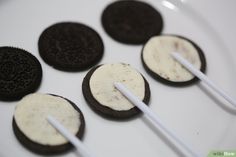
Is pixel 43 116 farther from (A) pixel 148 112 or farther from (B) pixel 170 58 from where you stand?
(B) pixel 170 58

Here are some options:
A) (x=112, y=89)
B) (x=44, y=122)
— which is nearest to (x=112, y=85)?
(x=112, y=89)

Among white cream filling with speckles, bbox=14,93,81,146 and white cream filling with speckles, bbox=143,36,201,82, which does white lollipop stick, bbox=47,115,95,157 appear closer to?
white cream filling with speckles, bbox=14,93,81,146

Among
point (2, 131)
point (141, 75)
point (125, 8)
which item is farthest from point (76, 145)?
point (125, 8)

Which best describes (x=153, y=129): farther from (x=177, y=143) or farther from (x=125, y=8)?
(x=125, y=8)

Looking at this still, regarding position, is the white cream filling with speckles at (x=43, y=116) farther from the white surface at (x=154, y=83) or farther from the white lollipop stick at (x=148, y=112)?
the white lollipop stick at (x=148, y=112)

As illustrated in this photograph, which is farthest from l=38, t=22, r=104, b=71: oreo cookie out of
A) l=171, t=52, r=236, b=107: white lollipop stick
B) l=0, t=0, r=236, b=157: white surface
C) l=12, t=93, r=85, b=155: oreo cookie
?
l=171, t=52, r=236, b=107: white lollipop stick
